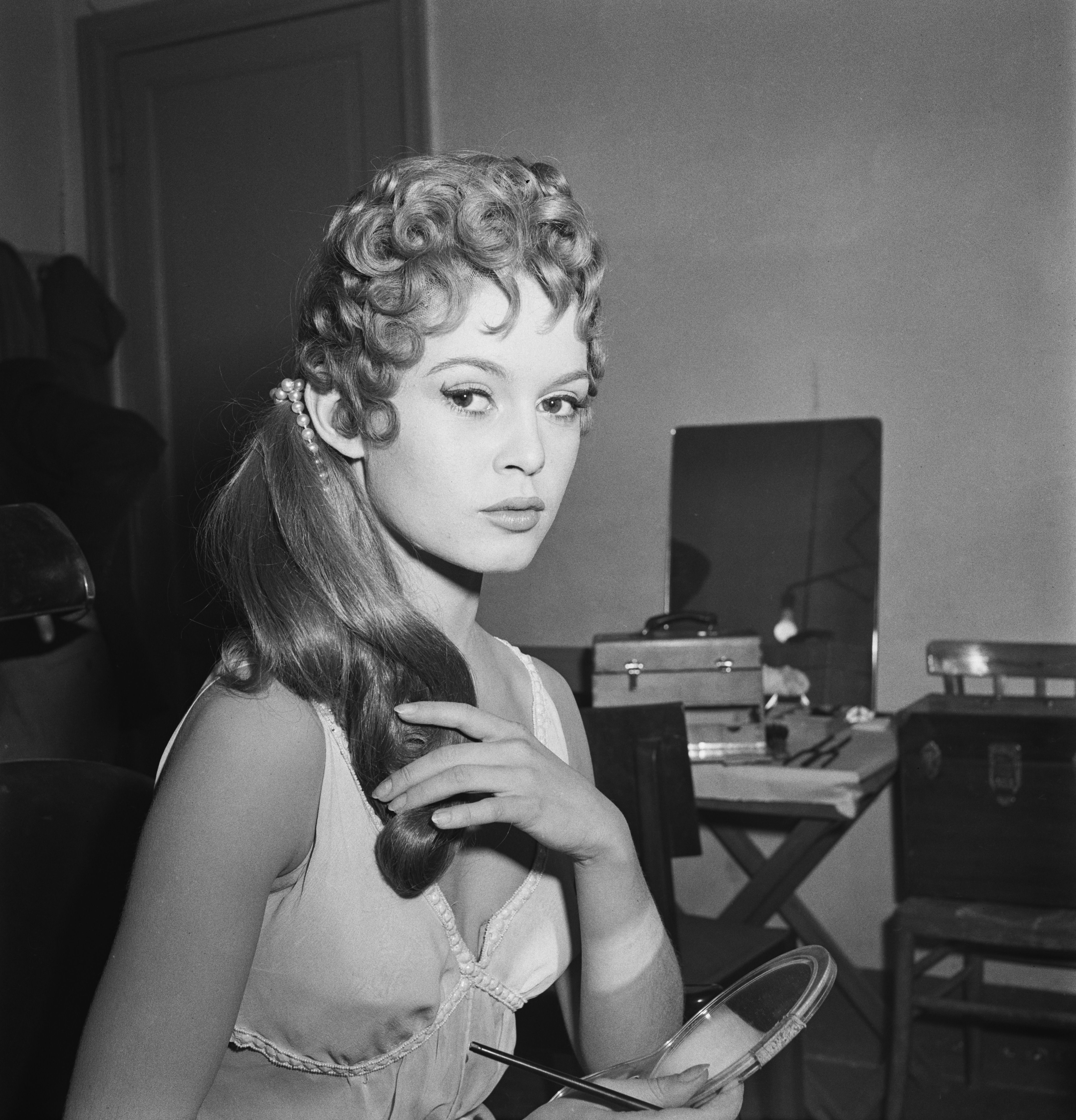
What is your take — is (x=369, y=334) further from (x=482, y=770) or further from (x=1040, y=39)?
(x=1040, y=39)

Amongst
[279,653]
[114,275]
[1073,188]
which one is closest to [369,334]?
[279,653]

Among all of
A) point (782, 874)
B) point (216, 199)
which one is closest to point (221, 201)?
point (216, 199)

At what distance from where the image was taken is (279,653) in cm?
70

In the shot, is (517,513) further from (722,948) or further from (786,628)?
(786,628)

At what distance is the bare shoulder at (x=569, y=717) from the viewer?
0.95 metres

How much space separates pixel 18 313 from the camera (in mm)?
1495

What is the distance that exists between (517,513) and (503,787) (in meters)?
0.16

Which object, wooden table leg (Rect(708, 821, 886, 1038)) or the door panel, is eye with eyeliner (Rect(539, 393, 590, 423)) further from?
wooden table leg (Rect(708, 821, 886, 1038))

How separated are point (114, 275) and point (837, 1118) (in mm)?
1642

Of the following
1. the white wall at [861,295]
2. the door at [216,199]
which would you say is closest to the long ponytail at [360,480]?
the door at [216,199]

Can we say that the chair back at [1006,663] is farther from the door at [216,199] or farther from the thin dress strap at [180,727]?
the thin dress strap at [180,727]

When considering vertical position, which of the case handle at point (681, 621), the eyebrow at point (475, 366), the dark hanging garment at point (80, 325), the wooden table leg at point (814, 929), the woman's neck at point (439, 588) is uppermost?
the dark hanging garment at point (80, 325)

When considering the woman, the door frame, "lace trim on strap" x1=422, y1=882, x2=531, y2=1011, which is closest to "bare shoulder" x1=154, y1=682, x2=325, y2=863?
the woman

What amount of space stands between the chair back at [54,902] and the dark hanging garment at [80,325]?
834 millimetres
